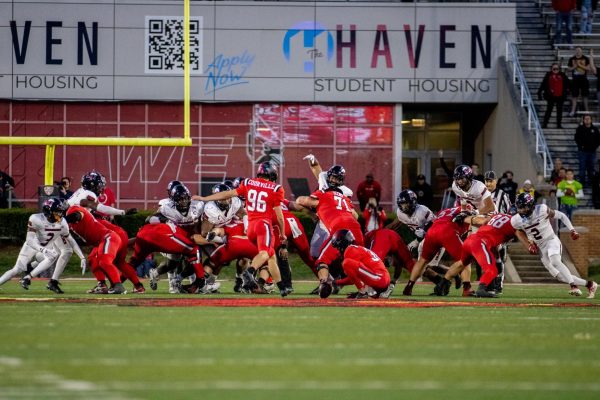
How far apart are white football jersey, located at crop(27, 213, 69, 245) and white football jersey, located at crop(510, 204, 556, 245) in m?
5.72

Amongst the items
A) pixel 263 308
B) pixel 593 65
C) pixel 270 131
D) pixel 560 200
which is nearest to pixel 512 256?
pixel 560 200

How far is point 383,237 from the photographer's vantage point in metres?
17.6

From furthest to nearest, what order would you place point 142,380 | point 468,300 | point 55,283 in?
1. point 55,283
2. point 468,300
3. point 142,380

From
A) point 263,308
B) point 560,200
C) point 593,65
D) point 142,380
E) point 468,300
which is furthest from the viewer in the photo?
point 593,65

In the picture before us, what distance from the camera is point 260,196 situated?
17234mm

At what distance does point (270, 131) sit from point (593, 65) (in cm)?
788

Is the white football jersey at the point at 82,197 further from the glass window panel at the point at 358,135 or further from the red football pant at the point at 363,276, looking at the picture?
the glass window panel at the point at 358,135

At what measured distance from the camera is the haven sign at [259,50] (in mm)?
32375

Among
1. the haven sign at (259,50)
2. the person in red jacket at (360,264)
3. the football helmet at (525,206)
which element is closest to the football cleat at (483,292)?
the football helmet at (525,206)

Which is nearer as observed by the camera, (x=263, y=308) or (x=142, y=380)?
(x=142, y=380)

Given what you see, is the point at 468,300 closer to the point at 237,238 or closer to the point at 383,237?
the point at 383,237

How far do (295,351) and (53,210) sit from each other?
8733mm

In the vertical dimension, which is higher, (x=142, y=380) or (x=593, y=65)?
(x=593, y=65)

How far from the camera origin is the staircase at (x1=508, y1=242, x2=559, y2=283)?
2577cm
